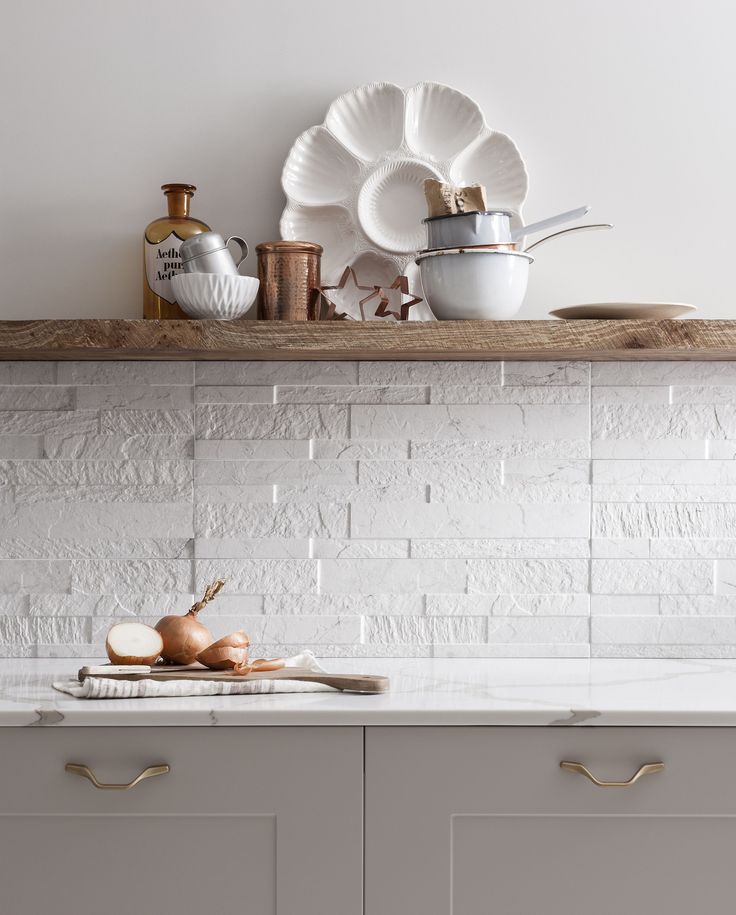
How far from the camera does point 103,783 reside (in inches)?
54.4

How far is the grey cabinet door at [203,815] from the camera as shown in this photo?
1.38 m

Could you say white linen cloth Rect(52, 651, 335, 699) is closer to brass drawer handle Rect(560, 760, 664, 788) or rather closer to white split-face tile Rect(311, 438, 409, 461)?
brass drawer handle Rect(560, 760, 664, 788)

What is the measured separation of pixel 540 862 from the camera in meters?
1.39

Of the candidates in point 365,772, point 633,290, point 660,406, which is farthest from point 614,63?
point 365,772

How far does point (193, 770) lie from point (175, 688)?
0.14 metres

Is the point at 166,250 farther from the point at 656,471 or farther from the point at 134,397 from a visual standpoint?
the point at 656,471

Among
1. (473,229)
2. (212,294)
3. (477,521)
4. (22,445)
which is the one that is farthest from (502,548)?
(22,445)

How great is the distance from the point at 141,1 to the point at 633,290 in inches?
44.5

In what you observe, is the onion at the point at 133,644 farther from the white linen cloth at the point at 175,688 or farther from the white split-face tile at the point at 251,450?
the white split-face tile at the point at 251,450

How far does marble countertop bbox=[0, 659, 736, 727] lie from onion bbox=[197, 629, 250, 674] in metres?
0.14

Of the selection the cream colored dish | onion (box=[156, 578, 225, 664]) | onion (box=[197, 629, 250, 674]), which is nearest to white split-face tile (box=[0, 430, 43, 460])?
onion (box=[156, 578, 225, 664])

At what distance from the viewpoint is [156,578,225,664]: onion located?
1.64 metres

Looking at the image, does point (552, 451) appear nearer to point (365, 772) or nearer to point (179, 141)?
point (365, 772)

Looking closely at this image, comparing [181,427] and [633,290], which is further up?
[633,290]
